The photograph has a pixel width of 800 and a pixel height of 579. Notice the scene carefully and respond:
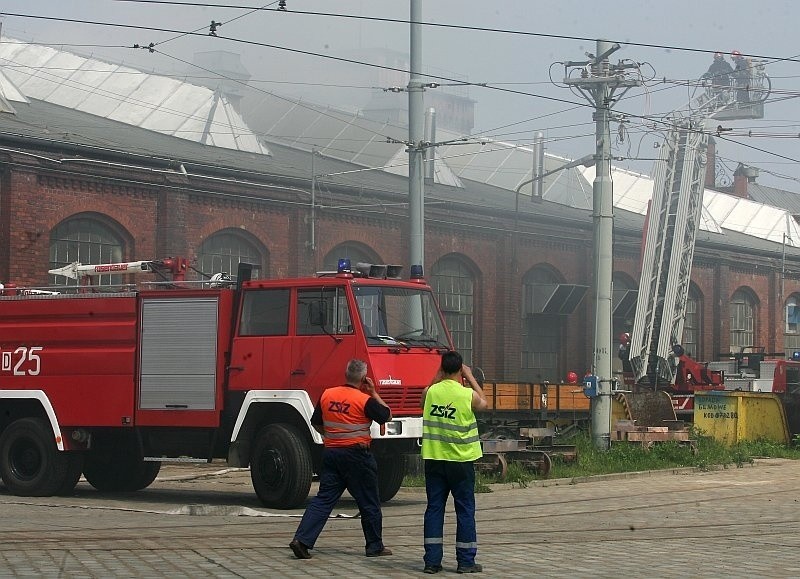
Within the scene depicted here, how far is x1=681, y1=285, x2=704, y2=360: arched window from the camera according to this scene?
51.1 m

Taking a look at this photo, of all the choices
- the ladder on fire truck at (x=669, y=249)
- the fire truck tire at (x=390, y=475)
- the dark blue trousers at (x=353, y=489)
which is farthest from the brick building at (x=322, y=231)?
the dark blue trousers at (x=353, y=489)

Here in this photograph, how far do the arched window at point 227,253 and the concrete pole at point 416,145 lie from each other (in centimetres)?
1175

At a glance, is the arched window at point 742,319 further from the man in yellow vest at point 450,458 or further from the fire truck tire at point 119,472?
the man in yellow vest at point 450,458

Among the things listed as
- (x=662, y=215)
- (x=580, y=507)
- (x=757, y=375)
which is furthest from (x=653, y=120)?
(x=580, y=507)

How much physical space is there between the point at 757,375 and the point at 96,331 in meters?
27.0

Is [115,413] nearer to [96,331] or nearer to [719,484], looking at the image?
[96,331]

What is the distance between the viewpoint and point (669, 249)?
1526 inches

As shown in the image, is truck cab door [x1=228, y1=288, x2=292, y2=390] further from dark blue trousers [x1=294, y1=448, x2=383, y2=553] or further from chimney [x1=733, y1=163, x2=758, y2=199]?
chimney [x1=733, y1=163, x2=758, y2=199]

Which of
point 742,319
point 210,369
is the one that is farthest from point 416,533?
point 742,319

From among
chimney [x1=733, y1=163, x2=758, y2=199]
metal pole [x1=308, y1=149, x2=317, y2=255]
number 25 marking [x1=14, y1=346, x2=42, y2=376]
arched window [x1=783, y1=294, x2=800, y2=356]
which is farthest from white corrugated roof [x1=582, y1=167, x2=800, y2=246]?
number 25 marking [x1=14, y1=346, x2=42, y2=376]

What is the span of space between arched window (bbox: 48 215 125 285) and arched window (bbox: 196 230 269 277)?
253 cm

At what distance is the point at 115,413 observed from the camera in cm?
1551

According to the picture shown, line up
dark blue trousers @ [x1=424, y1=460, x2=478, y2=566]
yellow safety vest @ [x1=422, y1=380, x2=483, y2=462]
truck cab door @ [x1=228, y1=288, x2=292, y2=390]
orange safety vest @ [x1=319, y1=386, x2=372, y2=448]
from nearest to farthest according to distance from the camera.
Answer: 1. dark blue trousers @ [x1=424, y1=460, x2=478, y2=566]
2. yellow safety vest @ [x1=422, y1=380, x2=483, y2=462]
3. orange safety vest @ [x1=319, y1=386, x2=372, y2=448]
4. truck cab door @ [x1=228, y1=288, x2=292, y2=390]

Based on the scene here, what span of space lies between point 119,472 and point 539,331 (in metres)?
28.3
